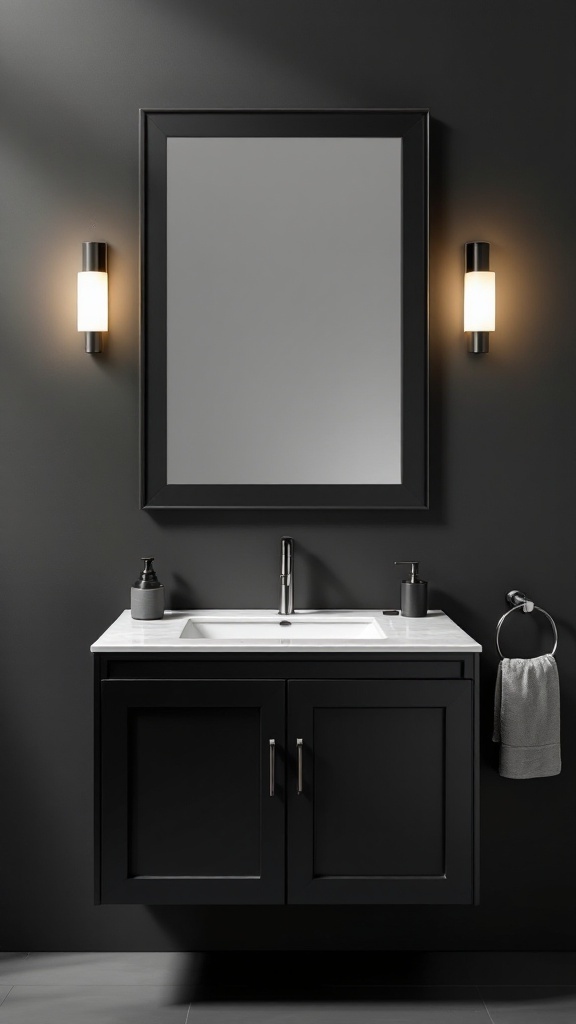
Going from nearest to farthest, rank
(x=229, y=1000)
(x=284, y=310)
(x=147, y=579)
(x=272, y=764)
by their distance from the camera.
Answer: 1. (x=272, y=764)
2. (x=229, y=1000)
3. (x=147, y=579)
4. (x=284, y=310)

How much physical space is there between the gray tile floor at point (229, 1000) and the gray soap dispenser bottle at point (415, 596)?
0.94 metres

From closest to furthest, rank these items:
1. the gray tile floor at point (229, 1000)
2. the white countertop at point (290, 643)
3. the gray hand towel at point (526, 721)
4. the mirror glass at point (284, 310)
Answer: the white countertop at point (290, 643), the gray tile floor at point (229, 1000), the gray hand towel at point (526, 721), the mirror glass at point (284, 310)

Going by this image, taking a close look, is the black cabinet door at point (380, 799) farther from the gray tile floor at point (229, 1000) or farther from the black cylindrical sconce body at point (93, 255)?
the black cylindrical sconce body at point (93, 255)

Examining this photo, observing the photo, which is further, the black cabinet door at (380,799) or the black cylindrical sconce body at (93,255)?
the black cylindrical sconce body at (93,255)

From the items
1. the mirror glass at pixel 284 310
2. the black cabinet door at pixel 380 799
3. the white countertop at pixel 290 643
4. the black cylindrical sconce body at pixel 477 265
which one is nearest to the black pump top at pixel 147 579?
the white countertop at pixel 290 643

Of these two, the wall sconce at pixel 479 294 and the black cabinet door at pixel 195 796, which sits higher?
the wall sconce at pixel 479 294

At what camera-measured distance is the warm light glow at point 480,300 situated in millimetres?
2436

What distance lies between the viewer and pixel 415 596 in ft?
7.93

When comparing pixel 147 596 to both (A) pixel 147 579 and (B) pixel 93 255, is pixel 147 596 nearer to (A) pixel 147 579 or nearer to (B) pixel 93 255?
(A) pixel 147 579

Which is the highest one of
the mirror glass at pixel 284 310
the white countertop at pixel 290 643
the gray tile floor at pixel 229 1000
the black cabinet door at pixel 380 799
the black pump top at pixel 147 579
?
the mirror glass at pixel 284 310

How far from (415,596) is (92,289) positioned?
1.15m

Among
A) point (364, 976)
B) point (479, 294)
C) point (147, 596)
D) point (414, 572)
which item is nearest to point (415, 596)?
point (414, 572)

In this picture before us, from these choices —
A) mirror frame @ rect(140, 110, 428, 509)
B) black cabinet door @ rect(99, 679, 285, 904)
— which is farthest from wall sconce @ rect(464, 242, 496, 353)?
black cabinet door @ rect(99, 679, 285, 904)

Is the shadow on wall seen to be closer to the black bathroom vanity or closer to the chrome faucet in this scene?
the black bathroom vanity
